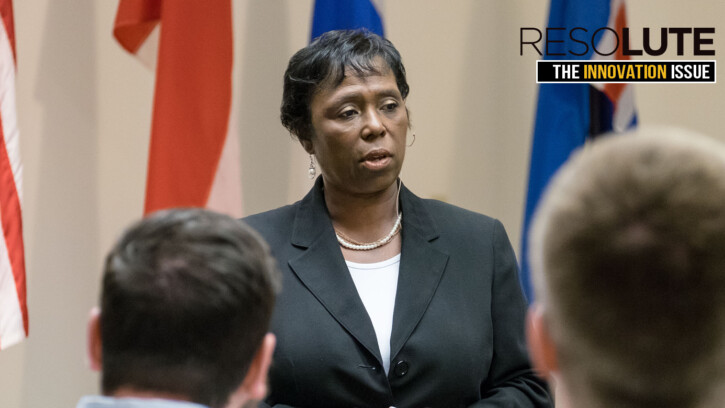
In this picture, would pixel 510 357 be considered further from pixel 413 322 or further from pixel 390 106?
pixel 390 106

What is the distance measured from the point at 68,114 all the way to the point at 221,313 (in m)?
2.58

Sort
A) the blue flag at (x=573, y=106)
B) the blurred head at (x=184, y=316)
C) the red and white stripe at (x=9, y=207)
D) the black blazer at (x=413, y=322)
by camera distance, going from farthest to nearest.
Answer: the blue flag at (x=573, y=106), the red and white stripe at (x=9, y=207), the black blazer at (x=413, y=322), the blurred head at (x=184, y=316)

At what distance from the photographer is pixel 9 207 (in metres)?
2.84

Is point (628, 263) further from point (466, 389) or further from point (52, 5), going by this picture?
point (52, 5)

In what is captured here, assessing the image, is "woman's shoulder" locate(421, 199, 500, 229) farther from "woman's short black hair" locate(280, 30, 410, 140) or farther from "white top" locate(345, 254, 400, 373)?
"woman's short black hair" locate(280, 30, 410, 140)

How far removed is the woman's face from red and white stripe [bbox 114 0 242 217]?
0.91 m

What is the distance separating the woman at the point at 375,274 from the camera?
1.95 m

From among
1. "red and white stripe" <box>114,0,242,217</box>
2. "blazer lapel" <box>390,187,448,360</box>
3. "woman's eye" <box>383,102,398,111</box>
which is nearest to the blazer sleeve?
"blazer lapel" <box>390,187,448,360</box>

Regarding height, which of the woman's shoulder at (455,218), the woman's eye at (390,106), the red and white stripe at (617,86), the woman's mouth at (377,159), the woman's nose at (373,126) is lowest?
the woman's shoulder at (455,218)

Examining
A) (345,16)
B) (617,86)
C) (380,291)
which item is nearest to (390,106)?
(380,291)

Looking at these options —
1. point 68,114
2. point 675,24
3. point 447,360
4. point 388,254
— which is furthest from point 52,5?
point 675,24

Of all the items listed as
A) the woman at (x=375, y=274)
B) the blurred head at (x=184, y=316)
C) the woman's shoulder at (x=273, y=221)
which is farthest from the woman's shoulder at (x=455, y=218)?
the blurred head at (x=184, y=316)

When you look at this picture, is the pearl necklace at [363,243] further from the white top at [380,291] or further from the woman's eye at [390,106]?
the woman's eye at [390,106]

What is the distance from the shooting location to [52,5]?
3.33 metres
